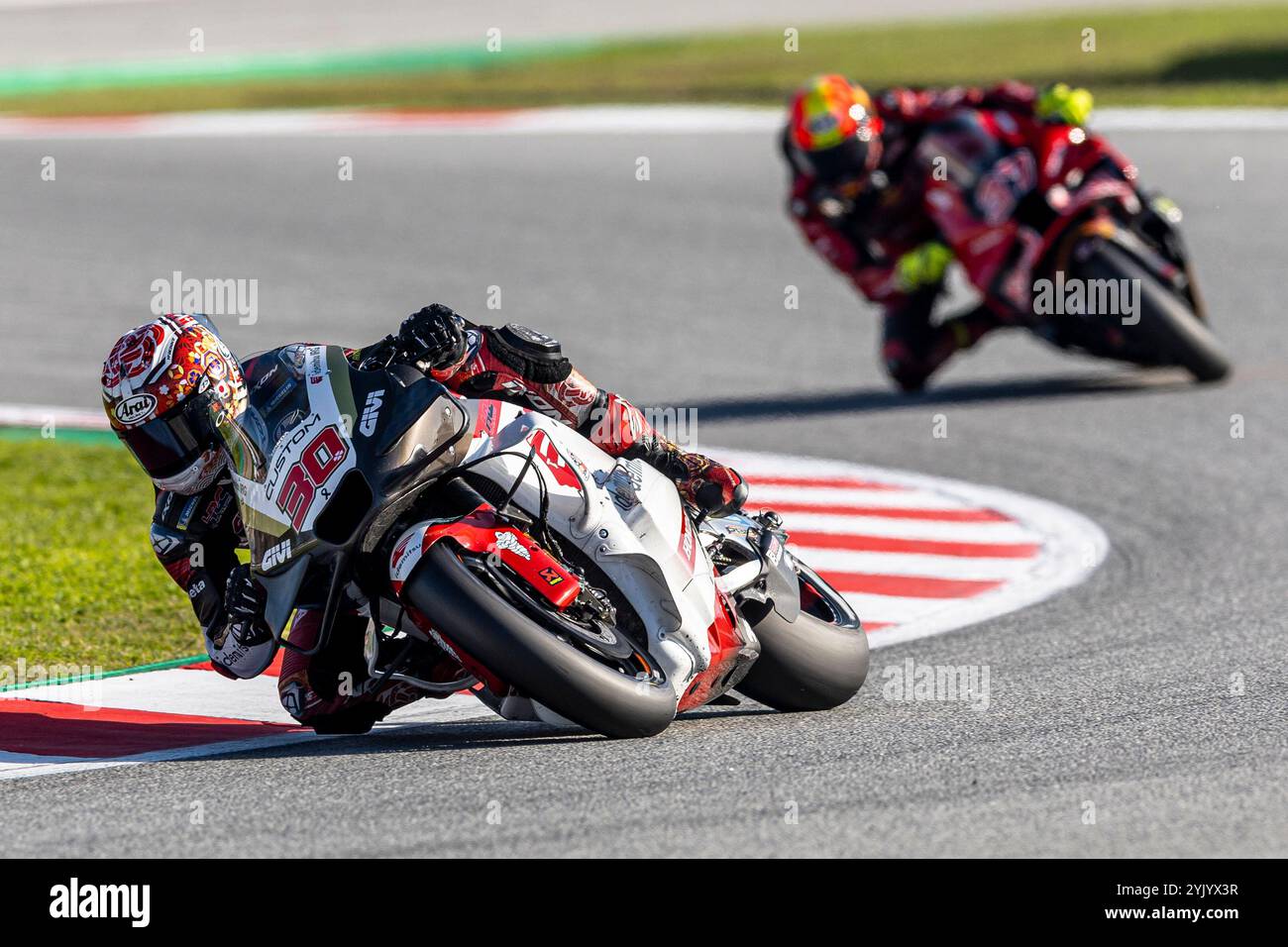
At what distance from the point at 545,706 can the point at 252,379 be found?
129 centimetres

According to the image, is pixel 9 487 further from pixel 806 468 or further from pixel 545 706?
pixel 545 706

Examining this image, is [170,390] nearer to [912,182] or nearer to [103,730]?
[103,730]

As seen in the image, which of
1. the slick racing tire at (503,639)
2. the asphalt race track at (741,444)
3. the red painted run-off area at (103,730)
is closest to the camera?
the asphalt race track at (741,444)

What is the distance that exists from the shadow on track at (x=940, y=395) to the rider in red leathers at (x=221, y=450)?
18.1 ft

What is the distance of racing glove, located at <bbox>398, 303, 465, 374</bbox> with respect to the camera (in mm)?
5457

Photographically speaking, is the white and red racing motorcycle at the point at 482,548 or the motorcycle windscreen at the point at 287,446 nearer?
the white and red racing motorcycle at the point at 482,548

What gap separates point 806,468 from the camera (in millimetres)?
10203

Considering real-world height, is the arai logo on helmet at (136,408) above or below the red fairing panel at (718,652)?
above

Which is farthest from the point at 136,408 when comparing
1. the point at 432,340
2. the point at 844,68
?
the point at 844,68

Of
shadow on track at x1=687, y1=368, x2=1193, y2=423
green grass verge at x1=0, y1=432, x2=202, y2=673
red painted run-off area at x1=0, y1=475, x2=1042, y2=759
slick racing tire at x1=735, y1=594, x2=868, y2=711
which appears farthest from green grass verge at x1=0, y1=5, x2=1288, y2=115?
slick racing tire at x1=735, y1=594, x2=868, y2=711

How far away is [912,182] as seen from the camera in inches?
451

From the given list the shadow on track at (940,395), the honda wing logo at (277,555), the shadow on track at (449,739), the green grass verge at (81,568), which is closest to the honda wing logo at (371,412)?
the honda wing logo at (277,555)

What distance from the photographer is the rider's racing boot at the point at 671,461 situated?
18.9ft

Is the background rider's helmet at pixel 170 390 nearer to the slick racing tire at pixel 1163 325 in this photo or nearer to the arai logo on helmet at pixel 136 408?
the arai logo on helmet at pixel 136 408
